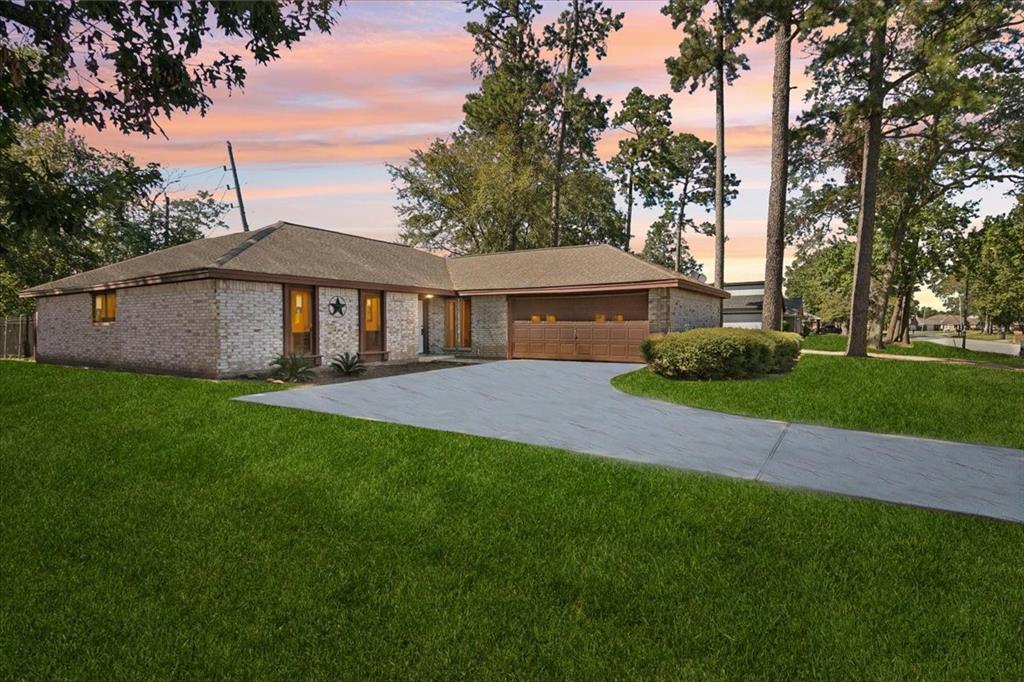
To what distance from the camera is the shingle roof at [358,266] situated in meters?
15.6

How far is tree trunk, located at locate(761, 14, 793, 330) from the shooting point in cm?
1767

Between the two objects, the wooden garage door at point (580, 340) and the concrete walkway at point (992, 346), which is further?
the concrete walkway at point (992, 346)

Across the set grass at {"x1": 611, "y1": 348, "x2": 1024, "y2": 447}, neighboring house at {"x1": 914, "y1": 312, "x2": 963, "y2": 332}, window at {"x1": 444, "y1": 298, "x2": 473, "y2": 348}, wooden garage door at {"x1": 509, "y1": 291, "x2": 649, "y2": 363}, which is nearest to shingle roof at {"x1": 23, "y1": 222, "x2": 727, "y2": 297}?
window at {"x1": 444, "y1": 298, "x2": 473, "y2": 348}

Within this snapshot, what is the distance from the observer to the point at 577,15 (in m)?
32.1

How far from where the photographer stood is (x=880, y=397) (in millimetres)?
10703

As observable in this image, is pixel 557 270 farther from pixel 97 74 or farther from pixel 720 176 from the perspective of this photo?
pixel 97 74

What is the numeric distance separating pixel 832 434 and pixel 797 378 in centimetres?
500

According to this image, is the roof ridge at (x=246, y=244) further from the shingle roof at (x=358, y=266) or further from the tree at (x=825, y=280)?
the tree at (x=825, y=280)

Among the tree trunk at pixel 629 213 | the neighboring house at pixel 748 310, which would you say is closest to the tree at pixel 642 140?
the tree trunk at pixel 629 213

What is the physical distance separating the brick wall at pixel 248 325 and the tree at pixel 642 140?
102 ft

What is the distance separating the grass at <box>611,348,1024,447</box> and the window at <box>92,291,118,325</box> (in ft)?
52.3

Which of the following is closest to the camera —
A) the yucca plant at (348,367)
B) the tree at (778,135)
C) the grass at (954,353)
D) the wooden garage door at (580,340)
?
the yucca plant at (348,367)

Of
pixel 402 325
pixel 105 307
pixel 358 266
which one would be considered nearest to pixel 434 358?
pixel 402 325

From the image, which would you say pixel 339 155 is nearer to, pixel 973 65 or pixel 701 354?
pixel 701 354
